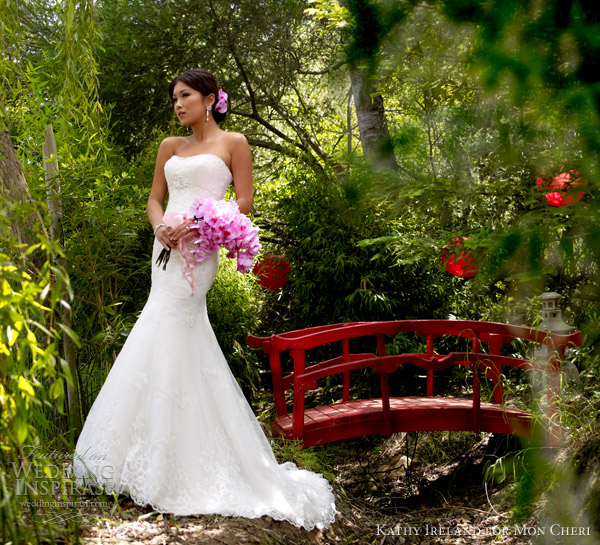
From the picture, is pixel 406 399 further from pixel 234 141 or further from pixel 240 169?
pixel 234 141

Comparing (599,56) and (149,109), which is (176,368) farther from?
(149,109)

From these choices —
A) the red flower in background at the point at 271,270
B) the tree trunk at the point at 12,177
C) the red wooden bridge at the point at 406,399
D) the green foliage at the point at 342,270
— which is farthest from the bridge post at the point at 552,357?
the tree trunk at the point at 12,177

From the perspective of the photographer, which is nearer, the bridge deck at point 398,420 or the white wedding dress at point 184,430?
the white wedding dress at point 184,430

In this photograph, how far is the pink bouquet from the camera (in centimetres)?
282

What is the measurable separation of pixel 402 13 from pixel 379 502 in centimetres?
329

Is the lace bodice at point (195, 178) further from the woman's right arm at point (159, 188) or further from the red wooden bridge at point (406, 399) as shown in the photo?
the red wooden bridge at point (406, 399)

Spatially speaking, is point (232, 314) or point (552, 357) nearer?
point (552, 357)

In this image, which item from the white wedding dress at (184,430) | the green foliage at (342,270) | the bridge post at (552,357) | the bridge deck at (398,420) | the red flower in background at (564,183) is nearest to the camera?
the red flower in background at (564,183)

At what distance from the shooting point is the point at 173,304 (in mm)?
2902

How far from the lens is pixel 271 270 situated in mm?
5531

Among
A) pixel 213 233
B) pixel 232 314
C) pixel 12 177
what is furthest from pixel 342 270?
pixel 12 177

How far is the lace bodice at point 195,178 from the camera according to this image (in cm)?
304

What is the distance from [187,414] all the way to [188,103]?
4.93ft

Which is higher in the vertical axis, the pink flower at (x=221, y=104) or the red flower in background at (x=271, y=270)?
the pink flower at (x=221, y=104)
